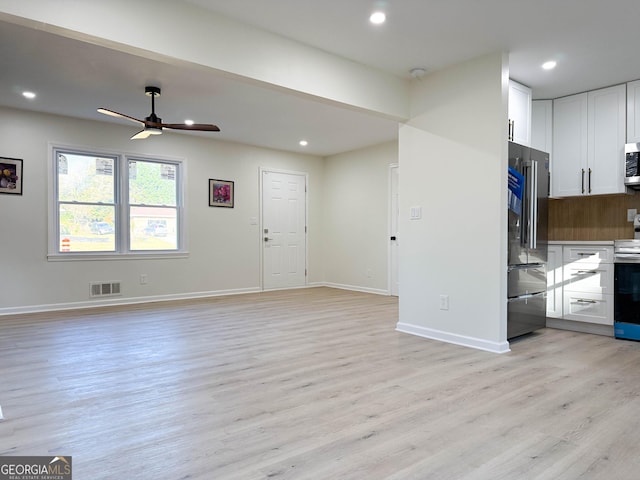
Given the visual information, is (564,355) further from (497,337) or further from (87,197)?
(87,197)

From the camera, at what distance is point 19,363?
125 inches

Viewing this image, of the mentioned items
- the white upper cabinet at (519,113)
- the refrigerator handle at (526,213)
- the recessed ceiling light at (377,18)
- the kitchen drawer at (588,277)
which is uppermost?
the recessed ceiling light at (377,18)

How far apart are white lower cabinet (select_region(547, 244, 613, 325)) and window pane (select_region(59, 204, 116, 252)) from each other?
226 inches

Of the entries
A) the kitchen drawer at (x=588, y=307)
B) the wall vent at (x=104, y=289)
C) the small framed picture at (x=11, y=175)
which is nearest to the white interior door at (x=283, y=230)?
the wall vent at (x=104, y=289)

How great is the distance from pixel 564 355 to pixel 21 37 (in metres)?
5.06

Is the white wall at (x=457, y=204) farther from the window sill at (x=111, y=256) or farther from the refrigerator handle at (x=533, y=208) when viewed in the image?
the window sill at (x=111, y=256)

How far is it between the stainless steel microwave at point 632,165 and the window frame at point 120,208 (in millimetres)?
5772

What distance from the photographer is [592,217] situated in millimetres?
4629

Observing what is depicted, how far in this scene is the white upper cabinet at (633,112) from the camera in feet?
13.3

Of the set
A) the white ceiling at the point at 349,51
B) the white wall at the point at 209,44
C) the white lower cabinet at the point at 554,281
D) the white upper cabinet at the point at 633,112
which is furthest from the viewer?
the white lower cabinet at the point at 554,281

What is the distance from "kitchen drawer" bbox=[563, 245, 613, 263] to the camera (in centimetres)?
404

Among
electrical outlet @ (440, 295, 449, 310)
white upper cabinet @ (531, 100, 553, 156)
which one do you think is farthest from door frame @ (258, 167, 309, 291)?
white upper cabinet @ (531, 100, 553, 156)

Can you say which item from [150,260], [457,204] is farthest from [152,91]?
[457,204]

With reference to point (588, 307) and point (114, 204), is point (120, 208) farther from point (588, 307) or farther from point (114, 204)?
point (588, 307)
